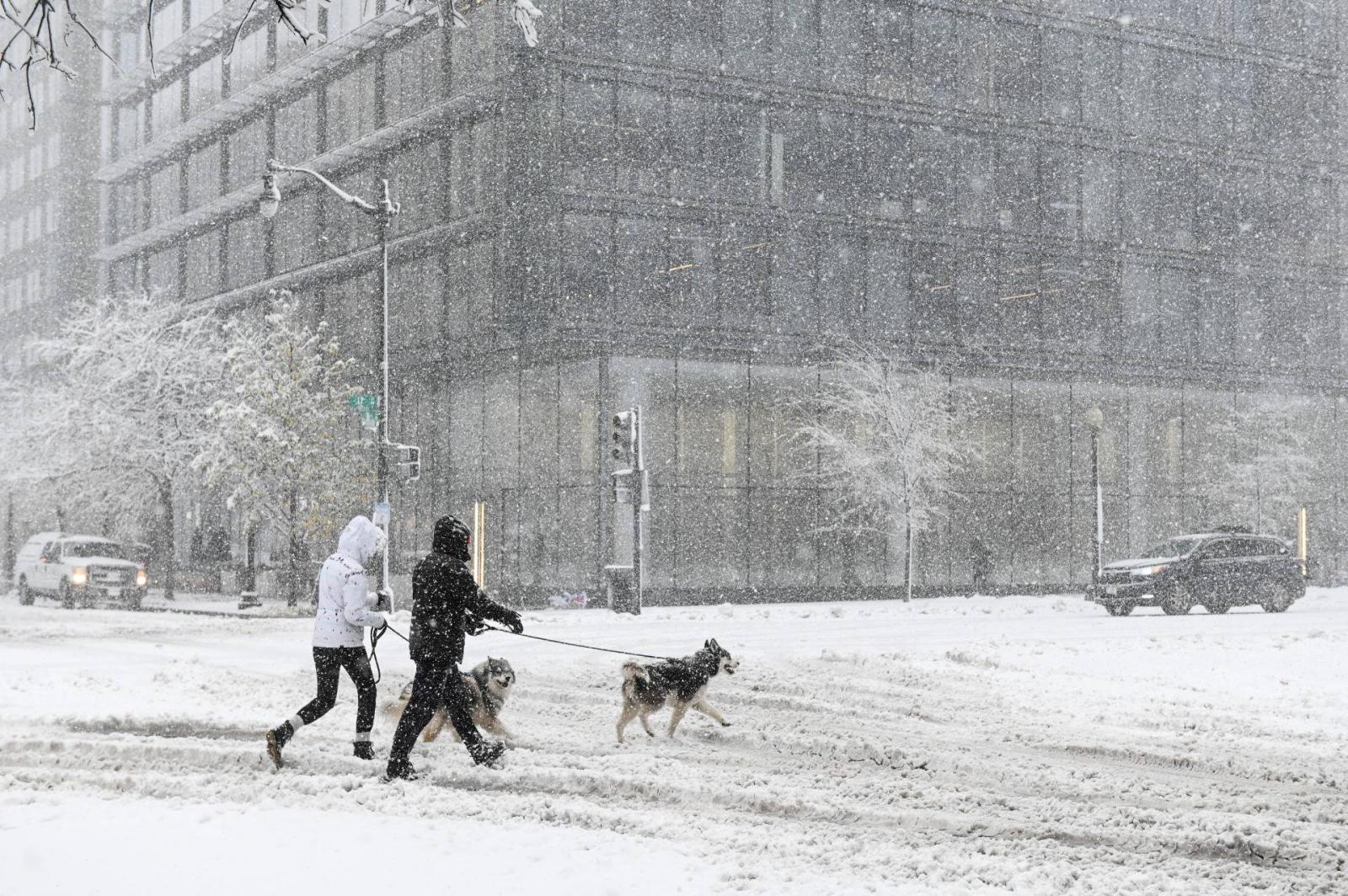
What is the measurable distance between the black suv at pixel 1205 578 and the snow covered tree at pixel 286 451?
18478 millimetres

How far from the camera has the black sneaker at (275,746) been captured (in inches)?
366

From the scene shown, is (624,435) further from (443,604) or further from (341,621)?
(443,604)

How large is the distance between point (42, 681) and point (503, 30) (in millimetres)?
23425

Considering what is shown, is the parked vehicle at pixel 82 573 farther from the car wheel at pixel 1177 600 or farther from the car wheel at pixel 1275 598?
the car wheel at pixel 1275 598

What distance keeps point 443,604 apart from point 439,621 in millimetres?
109

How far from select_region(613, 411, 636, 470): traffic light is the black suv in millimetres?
10344

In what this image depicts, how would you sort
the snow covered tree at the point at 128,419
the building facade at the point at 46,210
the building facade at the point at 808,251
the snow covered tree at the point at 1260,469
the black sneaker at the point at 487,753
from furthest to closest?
the building facade at the point at 46,210 < the snow covered tree at the point at 1260,469 < the snow covered tree at the point at 128,419 < the building facade at the point at 808,251 < the black sneaker at the point at 487,753

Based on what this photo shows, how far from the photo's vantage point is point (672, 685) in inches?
420

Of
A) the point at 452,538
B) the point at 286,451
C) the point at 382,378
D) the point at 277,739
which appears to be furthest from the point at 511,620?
the point at 286,451

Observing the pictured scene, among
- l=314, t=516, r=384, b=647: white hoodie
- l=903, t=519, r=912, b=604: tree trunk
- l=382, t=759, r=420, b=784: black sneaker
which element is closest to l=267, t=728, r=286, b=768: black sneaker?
l=314, t=516, r=384, b=647: white hoodie

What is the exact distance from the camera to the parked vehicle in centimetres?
3300

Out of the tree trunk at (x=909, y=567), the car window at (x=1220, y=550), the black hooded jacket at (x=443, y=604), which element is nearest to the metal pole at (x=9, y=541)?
the tree trunk at (x=909, y=567)

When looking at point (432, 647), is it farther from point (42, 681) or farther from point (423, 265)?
point (423, 265)

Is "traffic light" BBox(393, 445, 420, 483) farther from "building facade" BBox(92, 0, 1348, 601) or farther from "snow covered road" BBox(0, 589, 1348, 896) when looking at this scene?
"snow covered road" BBox(0, 589, 1348, 896)
